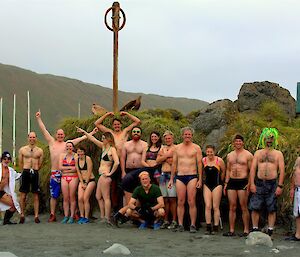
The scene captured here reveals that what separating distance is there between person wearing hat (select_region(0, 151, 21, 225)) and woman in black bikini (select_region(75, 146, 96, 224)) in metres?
1.16

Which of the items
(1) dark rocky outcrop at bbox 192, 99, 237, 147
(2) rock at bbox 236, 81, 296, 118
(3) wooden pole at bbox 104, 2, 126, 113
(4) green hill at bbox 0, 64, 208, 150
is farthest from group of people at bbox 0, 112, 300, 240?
(4) green hill at bbox 0, 64, 208, 150

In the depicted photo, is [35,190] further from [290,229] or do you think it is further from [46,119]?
[46,119]

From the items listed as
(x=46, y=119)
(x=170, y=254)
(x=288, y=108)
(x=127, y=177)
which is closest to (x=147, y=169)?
(x=127, y=177)

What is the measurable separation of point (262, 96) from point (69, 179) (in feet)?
23.2

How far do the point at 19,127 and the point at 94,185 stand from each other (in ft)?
276

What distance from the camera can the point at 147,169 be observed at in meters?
9.49

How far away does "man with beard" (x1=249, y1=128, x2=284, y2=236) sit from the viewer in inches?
328

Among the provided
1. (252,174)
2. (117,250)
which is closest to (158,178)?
(252,174)

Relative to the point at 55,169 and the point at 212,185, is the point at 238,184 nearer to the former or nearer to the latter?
the point at 212,185

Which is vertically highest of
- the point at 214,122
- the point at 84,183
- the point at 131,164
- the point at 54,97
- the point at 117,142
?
the point at 54,97

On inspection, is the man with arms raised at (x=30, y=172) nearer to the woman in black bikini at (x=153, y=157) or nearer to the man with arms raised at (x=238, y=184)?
the woman in black bikini at (x=153, y=157)

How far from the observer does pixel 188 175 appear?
897 centimetres

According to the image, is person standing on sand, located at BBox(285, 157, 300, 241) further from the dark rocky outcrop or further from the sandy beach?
the dark rocky outcrop

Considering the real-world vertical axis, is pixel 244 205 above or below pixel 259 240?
above
